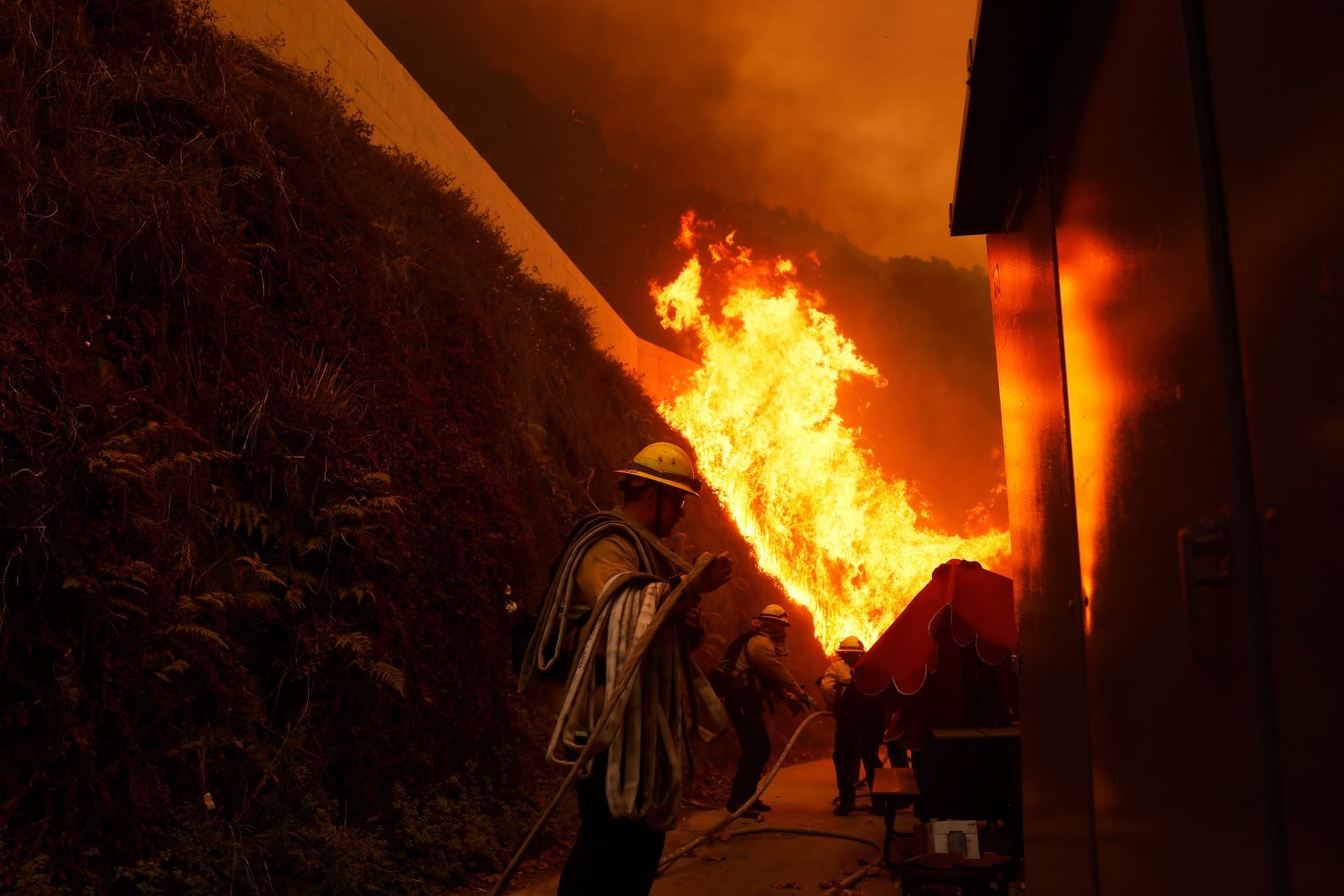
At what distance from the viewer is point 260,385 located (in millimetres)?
7270

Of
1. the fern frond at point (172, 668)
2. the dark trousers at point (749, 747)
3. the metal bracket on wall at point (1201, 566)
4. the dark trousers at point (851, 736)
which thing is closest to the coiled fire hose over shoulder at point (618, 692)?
the metal bracket on wall at point (1201, 566)

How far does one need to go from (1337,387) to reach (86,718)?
536 cm

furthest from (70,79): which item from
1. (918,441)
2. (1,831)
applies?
(918,441)

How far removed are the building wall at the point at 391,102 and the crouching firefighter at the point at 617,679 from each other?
29.8ft

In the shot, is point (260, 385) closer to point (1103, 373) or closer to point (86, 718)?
point (86, 718)

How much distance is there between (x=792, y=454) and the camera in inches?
1158

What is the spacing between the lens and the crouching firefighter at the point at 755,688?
10.8 m

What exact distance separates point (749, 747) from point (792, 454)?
1903 cm

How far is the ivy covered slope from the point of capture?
4902 millimetres

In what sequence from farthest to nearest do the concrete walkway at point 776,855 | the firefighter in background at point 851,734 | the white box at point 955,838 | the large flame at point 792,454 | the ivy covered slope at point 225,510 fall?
the large flame at point 792,454 → the firefighter in background at point 851,734 → the concrete walkway at point 776,855 → the white box at point 955,838 → the ivy covered slope at point 225,510

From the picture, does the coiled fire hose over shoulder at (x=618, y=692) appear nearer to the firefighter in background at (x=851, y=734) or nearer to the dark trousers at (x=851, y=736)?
the firefighter in background at (x=851, y=734)

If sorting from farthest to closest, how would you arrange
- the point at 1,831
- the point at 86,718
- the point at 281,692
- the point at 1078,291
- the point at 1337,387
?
1. the point at 281,692
2. the point at 86,718
3. the point at 1,831
4. the point at 1078,291
5. the point at 1337,387

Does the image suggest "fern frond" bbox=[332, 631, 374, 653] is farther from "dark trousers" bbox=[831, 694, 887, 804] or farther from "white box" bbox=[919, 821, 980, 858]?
"dark trousers" bbox=[831, 694, 887, 804]

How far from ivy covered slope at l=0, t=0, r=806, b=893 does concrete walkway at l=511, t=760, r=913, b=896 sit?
141 centimetres
